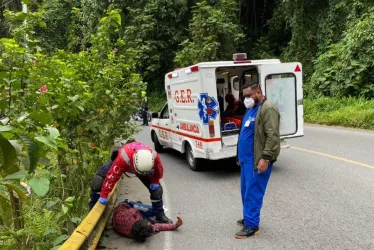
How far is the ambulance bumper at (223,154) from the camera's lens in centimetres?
730

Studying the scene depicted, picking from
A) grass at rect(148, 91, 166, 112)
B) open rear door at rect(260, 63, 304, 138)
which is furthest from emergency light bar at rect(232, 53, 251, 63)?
grass at rect(148, 91, 166, 112)

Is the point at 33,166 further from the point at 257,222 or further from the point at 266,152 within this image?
the point at 257,222

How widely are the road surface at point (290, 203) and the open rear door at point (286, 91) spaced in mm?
924

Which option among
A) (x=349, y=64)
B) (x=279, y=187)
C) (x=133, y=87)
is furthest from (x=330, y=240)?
(x=349, y=64)

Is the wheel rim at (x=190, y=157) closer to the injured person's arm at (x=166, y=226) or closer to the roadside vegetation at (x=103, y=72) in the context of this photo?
the roadside vegetation at (x=103, y=72)

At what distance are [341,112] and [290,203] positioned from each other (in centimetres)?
988

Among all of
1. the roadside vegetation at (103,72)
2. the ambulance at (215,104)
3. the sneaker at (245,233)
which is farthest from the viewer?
the ambulance at (215,104)

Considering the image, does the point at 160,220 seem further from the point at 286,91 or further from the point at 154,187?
the point at 286,91

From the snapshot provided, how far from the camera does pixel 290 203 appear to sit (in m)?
5.63

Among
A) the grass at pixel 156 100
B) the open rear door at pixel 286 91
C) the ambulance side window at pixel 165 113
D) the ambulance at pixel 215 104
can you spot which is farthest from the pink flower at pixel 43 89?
the grass at pixel 156 100

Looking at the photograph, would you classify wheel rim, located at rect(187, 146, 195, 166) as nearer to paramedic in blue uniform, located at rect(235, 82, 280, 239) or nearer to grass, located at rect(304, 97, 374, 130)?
paramedic in blue uniform, located at rect(235, 82, 280, 239)

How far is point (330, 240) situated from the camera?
13.9 ft

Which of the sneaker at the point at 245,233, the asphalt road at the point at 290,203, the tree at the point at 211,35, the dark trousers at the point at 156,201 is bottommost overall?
the asphalt road at the point at 290,203

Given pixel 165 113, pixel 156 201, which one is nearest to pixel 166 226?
pixel 156 201
